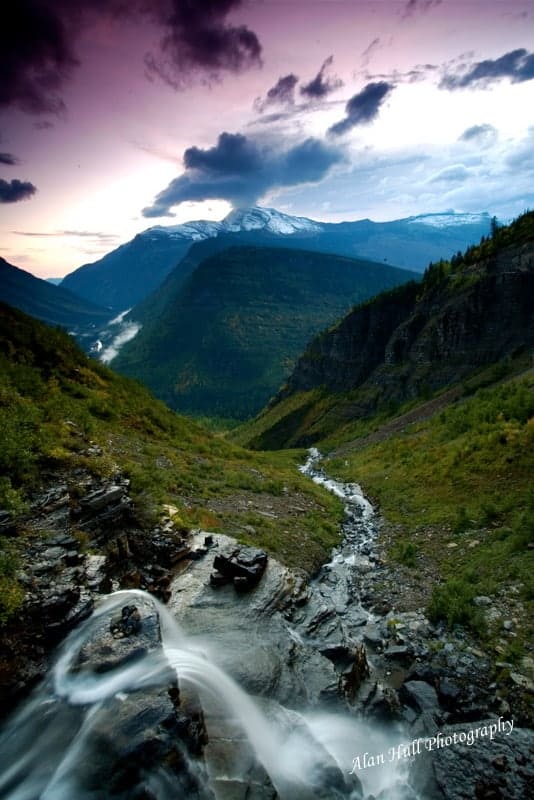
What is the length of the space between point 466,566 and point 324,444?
192 ft

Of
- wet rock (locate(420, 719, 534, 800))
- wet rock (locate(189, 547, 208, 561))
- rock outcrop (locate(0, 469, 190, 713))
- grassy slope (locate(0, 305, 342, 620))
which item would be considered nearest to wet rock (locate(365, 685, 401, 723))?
wet rock (locate(420, 719, 534, 800))

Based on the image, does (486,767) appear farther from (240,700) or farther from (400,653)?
(240,700)

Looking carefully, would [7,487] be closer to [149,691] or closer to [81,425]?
[149,691]

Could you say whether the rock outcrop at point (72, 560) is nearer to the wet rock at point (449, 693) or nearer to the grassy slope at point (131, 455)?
the grassy slope at point (131, 455)

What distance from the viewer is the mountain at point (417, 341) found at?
6506 centimetres

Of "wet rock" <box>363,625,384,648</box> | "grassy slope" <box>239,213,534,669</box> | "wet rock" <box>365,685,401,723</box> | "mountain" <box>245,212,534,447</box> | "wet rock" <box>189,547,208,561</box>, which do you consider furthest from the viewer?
"mountain" <box>245,212,534,447</box>

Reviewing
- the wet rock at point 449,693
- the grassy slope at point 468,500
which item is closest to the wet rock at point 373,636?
the grassy slope at point 468,500

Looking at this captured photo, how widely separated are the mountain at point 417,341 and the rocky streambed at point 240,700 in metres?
57.4

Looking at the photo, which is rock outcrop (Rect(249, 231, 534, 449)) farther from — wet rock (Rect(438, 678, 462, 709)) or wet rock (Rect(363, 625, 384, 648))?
wet rock (Rect(438, 678, 462, 709))

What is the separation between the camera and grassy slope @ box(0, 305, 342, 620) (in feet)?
51.0

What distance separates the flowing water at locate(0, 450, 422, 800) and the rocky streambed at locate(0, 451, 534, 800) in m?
0.03

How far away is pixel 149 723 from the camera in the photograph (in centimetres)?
841

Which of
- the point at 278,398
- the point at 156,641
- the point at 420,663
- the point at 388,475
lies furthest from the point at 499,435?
the point at 278,398

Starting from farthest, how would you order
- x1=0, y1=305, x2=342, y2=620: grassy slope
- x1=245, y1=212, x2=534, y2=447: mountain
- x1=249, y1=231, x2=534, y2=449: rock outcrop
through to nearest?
x1=245, y1=212, x2=534, y2=447: mountain
x1=249, y1=231, x2=534, y2=449: rock outcrop
x1=0, y1=305, x2=342, y2=620: grassy slope
